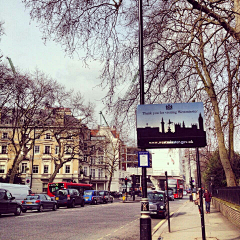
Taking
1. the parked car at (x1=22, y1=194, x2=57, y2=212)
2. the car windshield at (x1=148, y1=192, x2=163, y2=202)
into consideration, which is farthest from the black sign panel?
the parked car at (x1=22, y1=194, x2=57, y2=212)

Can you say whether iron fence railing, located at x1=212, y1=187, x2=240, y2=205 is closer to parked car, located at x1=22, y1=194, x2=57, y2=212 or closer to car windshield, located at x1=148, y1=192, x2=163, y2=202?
car windshield, located at x1=148, y1=192, x2=163, y2=202

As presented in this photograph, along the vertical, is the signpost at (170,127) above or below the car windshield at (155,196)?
above

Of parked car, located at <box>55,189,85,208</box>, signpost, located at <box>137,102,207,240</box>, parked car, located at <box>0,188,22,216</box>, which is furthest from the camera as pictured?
parked car, located at <box>55,189,85,208</box>

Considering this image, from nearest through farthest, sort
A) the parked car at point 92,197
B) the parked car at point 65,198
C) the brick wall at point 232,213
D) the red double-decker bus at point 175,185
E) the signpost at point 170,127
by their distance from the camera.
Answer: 1. the signpost at point 170,127
2. the brick wall at point 232,213
3. the parked car at point 65,198
4. the parked car at point 92,197
5. the red double-decker bus at point 175,185

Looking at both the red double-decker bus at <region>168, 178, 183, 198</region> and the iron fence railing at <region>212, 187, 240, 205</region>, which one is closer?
the iron fence railing at <region>212, 187, 240, 205</region>

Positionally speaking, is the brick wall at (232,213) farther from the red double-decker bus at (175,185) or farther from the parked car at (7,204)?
the red double-decker bus at (175,185)

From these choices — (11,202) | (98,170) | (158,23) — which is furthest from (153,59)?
(98,170)

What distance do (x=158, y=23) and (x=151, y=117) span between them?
3579 mm

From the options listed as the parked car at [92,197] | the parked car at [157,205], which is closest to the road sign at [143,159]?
the parked car at [157,205]

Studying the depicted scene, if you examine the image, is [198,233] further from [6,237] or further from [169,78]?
[6,237]

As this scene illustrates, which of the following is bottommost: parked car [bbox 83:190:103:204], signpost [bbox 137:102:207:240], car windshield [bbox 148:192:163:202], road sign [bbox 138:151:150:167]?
parked car [bbox 83:190:103:204]

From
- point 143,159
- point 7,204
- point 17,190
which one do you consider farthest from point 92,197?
point 143,159

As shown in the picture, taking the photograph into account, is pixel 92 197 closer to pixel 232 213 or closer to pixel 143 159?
pixel 232 213

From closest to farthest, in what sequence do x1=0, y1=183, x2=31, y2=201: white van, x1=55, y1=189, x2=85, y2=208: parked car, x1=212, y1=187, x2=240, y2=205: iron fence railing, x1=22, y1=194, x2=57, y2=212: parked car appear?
x1=212, y1=187, x2=240, y2=205: iron fence railing → x1=22, y1=194, x2=57, y2=212: parked car → x1=0, y1=183, x2=31, y2=201: white van → x1=55, y1=189, x2=85, y2=208: parked car
